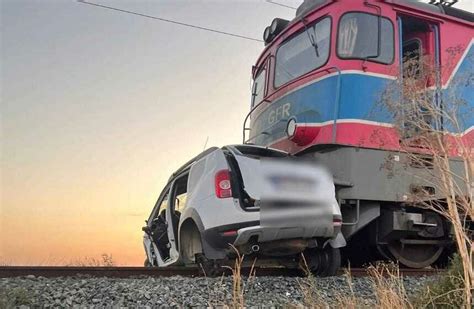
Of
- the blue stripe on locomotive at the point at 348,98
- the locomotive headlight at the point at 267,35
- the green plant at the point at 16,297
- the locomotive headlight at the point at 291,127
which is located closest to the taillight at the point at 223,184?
the locomotive headlight at the point at 291,127

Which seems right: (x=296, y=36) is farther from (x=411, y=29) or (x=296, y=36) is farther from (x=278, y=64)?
(x=411, y=29)

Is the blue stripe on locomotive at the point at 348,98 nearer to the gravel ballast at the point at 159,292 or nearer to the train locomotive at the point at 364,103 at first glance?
the train locomotive at the point at 364,103

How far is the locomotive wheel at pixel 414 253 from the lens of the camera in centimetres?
697

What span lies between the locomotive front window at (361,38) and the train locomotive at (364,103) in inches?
0.5

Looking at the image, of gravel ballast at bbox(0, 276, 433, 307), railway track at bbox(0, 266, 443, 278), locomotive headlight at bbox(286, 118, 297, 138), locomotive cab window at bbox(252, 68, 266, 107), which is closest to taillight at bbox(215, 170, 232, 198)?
gravel ballast at bbox(0, 276, 433, 307)

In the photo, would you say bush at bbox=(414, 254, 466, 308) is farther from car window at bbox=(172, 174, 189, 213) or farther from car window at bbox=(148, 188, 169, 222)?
car window at bbox=(148, 188, 169, 222)

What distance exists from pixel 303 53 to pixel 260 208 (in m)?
2.92

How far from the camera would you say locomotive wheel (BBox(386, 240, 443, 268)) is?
697cm

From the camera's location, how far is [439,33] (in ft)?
23.6

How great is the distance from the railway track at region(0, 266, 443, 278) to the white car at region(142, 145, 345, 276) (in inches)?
13.4

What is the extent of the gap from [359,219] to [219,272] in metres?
1.85

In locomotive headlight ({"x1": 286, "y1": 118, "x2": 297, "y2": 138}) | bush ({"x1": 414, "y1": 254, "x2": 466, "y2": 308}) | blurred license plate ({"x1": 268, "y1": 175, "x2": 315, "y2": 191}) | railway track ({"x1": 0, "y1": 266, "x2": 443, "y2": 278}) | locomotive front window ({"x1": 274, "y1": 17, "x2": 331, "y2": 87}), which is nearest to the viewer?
bush ({"x1": 414, "y1": 254, "x2": 466, "y2": 308})

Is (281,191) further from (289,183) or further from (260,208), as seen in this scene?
(260,208)

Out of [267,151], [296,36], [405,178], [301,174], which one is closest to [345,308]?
[301,174]
